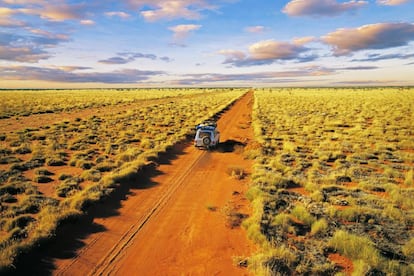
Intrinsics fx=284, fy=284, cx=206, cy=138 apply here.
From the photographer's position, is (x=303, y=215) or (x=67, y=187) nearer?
(x=303, y=215)

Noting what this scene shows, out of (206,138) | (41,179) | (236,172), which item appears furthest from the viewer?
(206,138)

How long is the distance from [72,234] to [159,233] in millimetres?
2409

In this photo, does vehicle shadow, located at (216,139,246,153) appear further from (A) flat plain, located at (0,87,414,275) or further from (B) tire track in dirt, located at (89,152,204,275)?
(B) tire track in dirt, located at (89,152,204,275)

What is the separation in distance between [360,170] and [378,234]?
24.3ft

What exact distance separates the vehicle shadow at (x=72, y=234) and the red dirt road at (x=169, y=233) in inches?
3.6

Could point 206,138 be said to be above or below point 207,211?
above

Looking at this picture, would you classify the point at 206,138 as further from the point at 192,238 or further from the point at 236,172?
the point at 192,238

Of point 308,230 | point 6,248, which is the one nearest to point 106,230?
point 6,248

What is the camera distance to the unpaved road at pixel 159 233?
653 centimetres

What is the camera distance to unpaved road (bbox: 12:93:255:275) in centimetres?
653

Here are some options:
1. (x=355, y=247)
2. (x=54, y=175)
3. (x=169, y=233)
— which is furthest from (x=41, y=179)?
(x=355, y=247)

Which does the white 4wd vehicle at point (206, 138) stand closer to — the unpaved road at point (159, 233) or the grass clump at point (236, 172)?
the grass clump at point (236, 172)

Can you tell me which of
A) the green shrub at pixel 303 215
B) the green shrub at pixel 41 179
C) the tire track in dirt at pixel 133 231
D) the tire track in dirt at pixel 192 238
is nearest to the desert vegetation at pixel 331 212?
the green shrub at pixel 303 215

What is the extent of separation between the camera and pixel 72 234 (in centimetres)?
791
